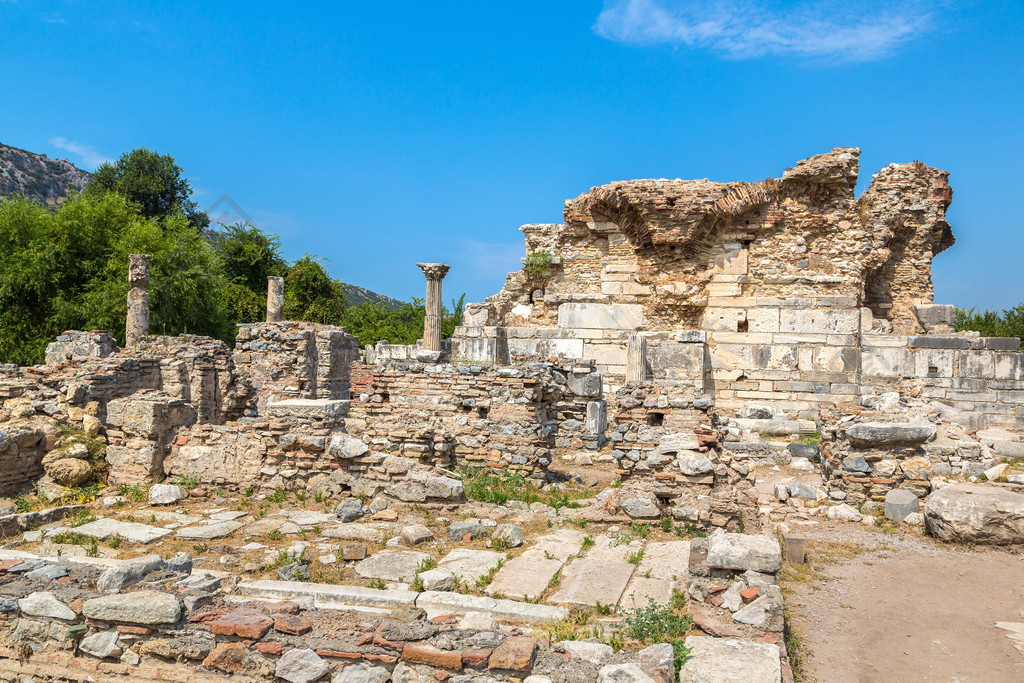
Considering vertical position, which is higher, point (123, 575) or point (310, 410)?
point (310, 410)

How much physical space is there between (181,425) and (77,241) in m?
17.7

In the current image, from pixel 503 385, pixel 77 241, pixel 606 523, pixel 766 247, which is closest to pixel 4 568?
pixel 606 523

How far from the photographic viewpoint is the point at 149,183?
33.9 meters

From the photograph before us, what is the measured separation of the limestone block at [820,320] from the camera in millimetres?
13219

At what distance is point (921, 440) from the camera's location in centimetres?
756

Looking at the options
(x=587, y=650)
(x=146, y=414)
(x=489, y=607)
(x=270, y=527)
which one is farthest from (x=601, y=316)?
(x=587, y=650)

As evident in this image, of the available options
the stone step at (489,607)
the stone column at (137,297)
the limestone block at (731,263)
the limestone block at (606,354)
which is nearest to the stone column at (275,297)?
the stone column at (137,297)

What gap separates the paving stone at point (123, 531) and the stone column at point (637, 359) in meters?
9.49

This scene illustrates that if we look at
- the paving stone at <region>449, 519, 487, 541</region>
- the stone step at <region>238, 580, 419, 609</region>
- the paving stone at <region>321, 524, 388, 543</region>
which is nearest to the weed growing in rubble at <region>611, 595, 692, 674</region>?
the stone step at <region>238, 580, 419, 609</region>

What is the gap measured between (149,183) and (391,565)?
3528 cm

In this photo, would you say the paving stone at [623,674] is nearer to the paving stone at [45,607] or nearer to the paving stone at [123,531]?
the paving stone at [45,607]

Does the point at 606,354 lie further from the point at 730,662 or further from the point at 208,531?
the point at 730,662

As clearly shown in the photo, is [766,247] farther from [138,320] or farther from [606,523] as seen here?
[138,320]

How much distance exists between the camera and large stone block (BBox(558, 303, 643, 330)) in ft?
47.8
